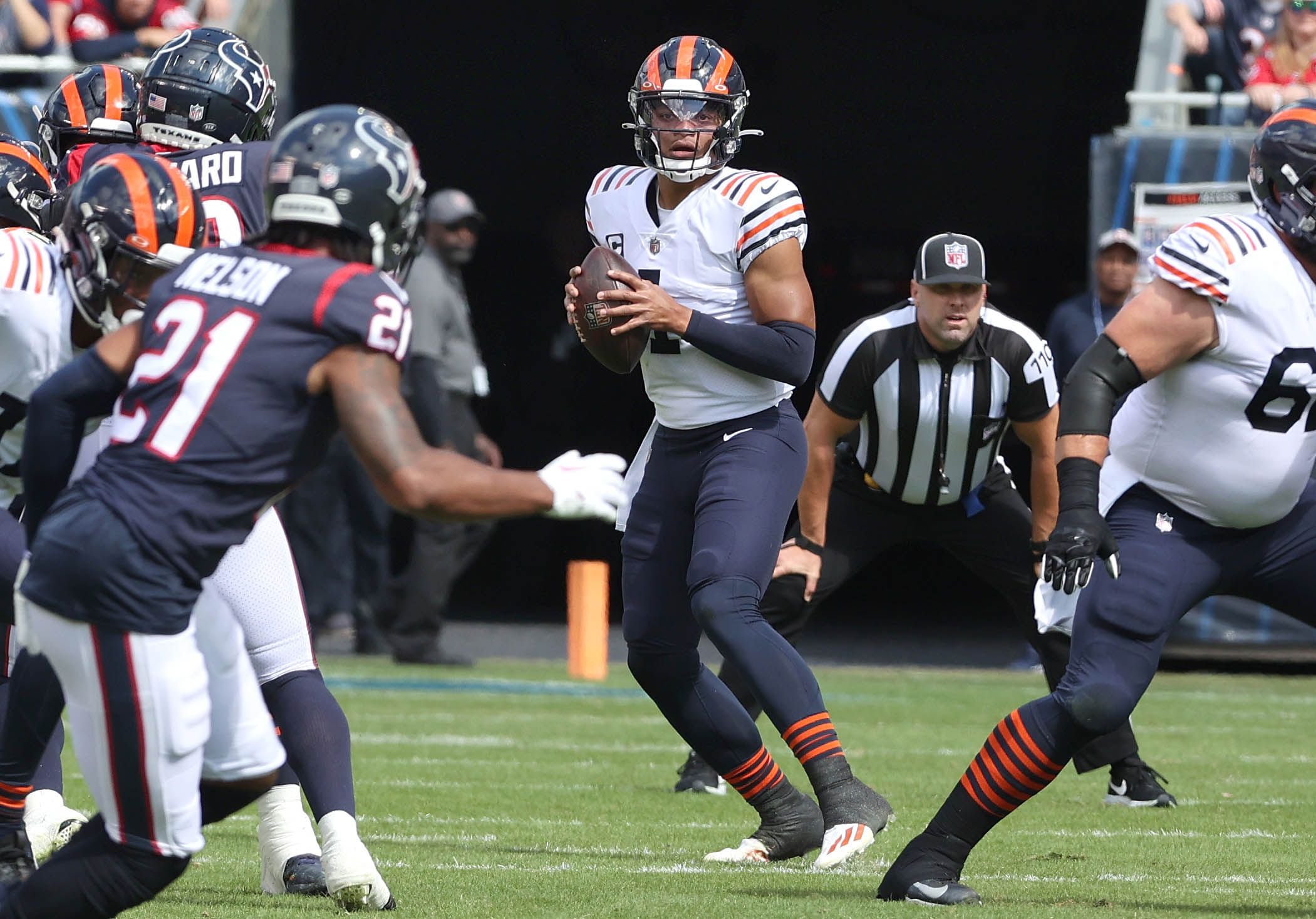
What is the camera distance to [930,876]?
163 inches

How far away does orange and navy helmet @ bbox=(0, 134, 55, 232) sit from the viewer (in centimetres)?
488

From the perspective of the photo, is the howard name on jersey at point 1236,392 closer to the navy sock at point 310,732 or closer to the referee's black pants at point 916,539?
the navy sock at point 310,732

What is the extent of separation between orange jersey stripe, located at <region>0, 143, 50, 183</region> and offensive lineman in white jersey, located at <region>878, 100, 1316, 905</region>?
8.56 ft

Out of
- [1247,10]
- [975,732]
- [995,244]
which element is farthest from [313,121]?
[995,244]

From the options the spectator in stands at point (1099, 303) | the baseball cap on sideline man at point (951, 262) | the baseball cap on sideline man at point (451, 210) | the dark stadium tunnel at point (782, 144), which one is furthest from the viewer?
the dark stadium tunnel at point (782, 144)

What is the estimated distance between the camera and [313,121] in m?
3.42

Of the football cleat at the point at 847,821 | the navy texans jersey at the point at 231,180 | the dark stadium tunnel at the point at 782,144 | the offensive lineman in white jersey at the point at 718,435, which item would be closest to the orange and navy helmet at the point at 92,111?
the navy texans jersey at the point at 231,180

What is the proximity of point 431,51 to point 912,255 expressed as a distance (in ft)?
14.4

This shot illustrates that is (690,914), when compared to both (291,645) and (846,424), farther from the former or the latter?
(846,424)

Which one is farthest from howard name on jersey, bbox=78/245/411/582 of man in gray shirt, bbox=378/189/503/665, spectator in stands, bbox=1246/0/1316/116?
spectator in stands, bbox=1246/0/1316/116

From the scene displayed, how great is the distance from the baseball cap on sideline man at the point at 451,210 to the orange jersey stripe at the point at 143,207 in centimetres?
658

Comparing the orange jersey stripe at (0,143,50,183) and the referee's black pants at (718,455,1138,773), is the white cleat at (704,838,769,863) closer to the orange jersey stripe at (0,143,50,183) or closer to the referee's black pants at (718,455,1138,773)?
the referee's black pants at (718,455,1138,773)

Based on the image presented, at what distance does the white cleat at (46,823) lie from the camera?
15.5 feet

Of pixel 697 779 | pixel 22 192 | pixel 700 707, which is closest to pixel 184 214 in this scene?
pixel 22 192
